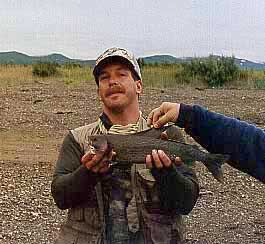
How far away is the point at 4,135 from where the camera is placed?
10.5 metres

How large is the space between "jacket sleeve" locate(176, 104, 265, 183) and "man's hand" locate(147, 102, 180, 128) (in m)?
0.03

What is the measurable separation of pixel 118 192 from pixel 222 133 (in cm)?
57

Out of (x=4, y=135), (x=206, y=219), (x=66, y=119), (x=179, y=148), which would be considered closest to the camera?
(x=179, y=148)

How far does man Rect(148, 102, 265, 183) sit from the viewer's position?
9.85 ft

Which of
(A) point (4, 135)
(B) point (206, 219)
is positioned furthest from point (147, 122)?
(A) point (4, 135)

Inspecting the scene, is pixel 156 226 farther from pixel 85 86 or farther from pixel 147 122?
pixel 85 86

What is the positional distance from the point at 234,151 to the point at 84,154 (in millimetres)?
718

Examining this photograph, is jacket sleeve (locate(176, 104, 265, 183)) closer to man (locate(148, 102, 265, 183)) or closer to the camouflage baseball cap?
man (locate(148, 102, 265, 183))

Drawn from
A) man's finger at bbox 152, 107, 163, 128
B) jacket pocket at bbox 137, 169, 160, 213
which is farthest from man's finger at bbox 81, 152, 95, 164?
man's finger at bbox 152, 107, 163, 128

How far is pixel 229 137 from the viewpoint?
9.84 feet

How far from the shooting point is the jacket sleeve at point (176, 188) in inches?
111

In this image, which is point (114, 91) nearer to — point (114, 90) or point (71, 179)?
point (114, 90)

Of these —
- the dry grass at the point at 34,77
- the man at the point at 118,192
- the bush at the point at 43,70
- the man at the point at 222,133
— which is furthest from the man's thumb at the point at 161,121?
the bush at the point at 43,70

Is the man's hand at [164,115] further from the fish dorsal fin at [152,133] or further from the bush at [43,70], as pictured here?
the bush at [43,70]
